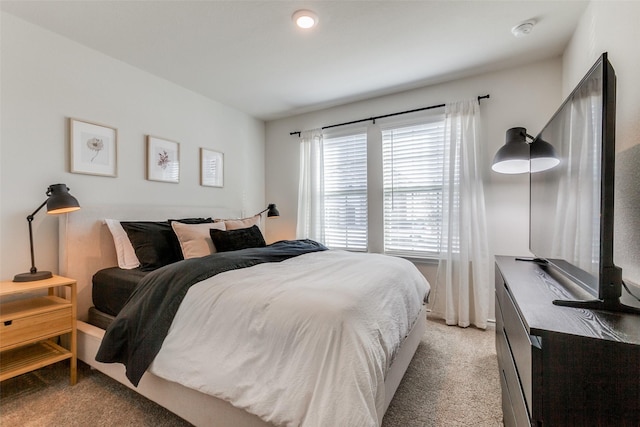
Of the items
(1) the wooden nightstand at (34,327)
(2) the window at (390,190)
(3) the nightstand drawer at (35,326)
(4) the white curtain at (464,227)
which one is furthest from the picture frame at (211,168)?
(4) the white curtain at (464,227)

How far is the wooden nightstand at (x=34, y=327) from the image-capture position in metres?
1.63

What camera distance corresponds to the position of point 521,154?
1.84 metres

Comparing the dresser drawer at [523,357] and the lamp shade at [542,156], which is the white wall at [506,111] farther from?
the dresser drawer at [523,357]

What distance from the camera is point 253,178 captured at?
13.6 feet

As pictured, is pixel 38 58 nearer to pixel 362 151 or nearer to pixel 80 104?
pixel 80 104

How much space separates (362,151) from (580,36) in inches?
83.4

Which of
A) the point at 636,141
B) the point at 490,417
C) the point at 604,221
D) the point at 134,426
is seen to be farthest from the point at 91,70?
the point at 490,417

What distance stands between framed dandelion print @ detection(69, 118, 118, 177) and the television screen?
3.25 m

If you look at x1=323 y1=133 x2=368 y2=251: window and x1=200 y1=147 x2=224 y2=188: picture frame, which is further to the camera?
x1=323 y1=133 x2=368 y2=251: window

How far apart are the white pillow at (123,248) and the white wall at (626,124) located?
3.12 meters

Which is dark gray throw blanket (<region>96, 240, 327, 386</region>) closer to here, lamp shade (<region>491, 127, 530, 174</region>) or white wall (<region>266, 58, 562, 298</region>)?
lamp shade (<region>491, 127, 530, 174</region>)

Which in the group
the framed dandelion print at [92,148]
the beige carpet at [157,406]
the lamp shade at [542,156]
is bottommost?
the beige carpet at [157,406]

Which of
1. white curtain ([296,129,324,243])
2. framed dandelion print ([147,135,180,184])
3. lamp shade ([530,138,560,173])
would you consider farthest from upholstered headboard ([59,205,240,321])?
lamp shade ([530,138,560,173])

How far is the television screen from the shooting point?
0.94m
